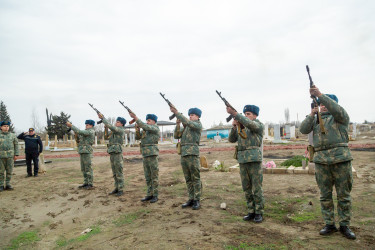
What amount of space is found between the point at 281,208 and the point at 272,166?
4025 millimetres

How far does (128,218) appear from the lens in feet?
16.5

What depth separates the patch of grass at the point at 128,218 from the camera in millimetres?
4804

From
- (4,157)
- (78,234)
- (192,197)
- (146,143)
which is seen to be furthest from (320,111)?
(4,157)

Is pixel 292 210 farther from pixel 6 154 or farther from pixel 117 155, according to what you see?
pixel 6 154

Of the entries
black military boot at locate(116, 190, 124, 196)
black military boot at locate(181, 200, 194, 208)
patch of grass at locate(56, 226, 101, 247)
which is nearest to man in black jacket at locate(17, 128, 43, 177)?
black military boot at locate(116, 190, 124, 196)

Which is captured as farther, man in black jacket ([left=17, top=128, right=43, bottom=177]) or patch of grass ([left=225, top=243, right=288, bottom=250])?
man in black jacket ([left=17, top=128, right=43, bottom=177])

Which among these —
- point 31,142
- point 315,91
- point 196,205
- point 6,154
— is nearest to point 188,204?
point 196,205

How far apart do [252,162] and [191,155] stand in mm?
1472

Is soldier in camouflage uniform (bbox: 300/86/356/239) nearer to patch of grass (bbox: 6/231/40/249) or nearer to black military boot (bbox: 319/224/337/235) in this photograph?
black military boot (bbox: 319/224/337/235)

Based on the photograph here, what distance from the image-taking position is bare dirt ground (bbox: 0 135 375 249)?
3.63m

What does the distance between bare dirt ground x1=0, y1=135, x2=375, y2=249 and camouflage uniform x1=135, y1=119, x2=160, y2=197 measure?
0.44 meters

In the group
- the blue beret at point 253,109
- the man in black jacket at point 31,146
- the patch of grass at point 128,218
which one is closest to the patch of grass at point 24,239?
the patch of grass at point 128,218

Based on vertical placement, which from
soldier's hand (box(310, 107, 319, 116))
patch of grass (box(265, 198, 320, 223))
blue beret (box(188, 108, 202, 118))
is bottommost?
patch of grass (box(265, 198, 320, 223))

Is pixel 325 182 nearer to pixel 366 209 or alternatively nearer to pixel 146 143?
pixel 366 209
